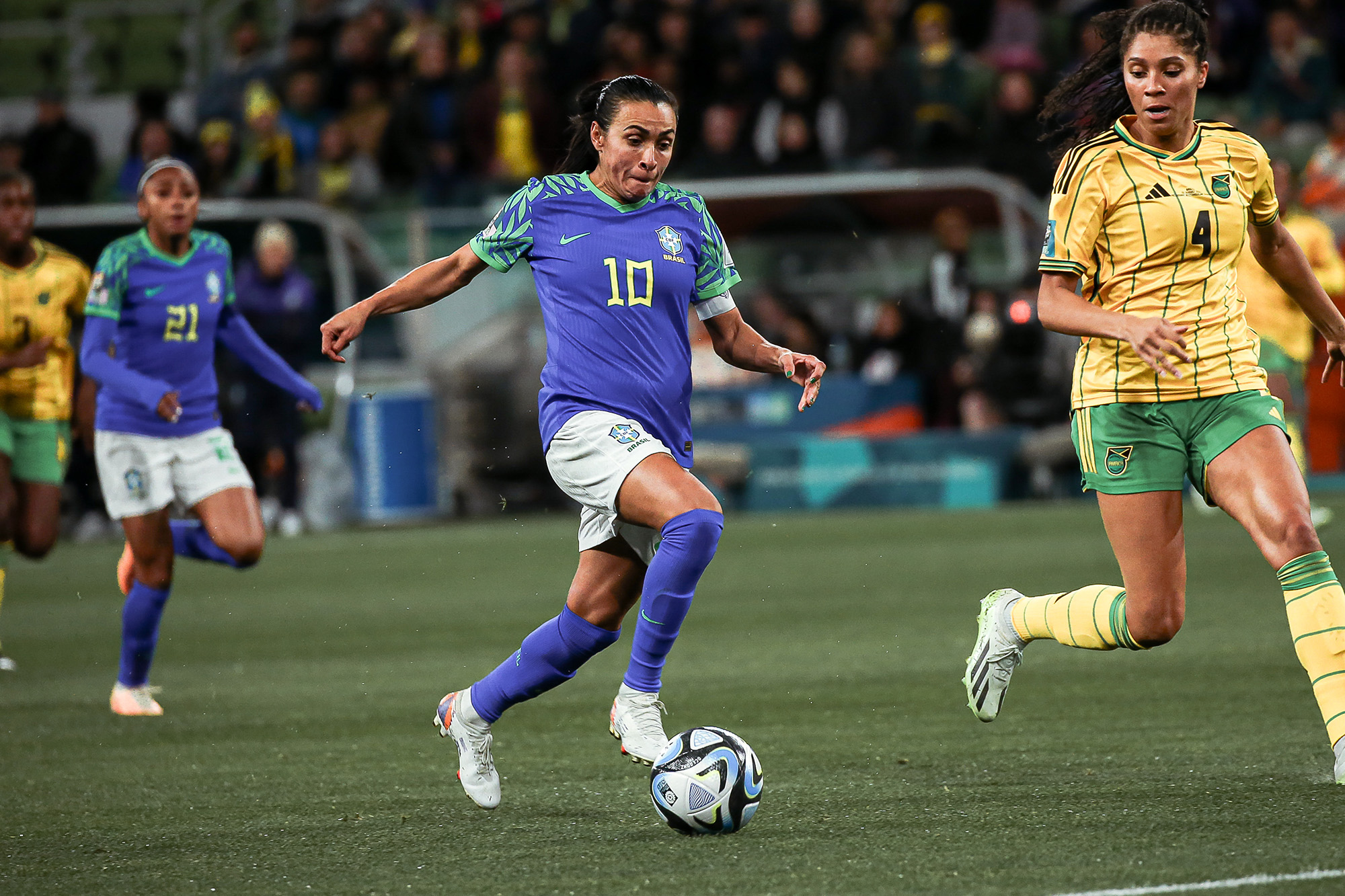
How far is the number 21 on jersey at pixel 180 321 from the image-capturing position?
26.8 ft

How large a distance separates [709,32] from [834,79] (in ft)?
5.56

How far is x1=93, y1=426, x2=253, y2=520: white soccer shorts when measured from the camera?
808 cm

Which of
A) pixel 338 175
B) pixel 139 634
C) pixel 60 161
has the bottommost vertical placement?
pixel 139 634

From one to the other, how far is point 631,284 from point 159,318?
349 cm

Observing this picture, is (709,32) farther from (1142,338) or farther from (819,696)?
(1142,338)

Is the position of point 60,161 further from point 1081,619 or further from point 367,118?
point 1081,619

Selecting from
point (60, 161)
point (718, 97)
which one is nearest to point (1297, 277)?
point (718, 97)

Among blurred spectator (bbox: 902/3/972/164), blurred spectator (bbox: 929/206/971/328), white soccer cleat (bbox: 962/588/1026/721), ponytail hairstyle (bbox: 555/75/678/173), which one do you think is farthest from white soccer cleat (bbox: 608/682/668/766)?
blurred spectator (bbox: 902/3/972/164)

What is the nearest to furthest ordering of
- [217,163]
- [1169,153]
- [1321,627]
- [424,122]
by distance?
[1321,627]
[1169,153]
[217,163]
[424,122]

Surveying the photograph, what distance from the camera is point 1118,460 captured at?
17.7ft

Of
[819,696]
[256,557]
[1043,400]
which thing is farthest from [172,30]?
[819,696]

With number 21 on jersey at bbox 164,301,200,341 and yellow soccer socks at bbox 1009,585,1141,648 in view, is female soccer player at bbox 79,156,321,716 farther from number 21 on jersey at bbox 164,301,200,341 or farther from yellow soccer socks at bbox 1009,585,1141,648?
yellow soccer socks at bbox 1009,585,1141,648

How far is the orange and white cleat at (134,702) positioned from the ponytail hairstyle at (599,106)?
3.34 metres

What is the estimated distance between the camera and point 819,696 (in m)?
7.56
